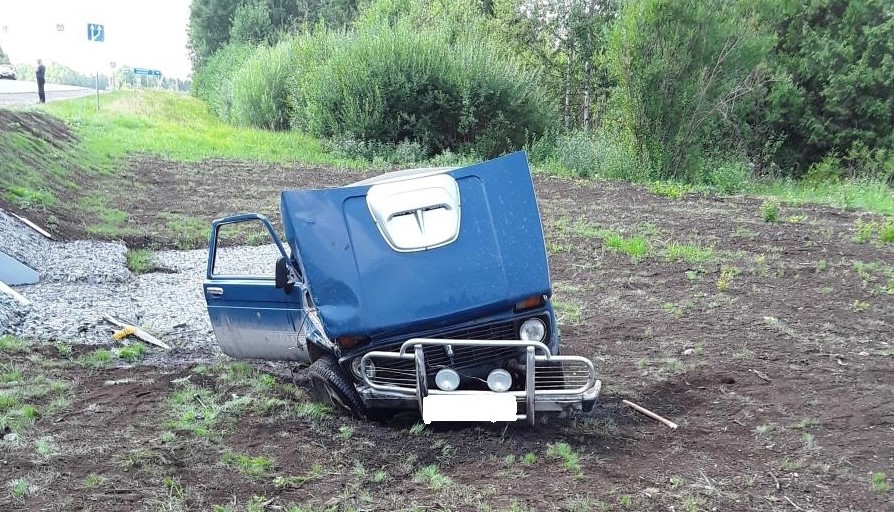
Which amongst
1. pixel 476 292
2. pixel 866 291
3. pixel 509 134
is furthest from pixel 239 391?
pixel 509 134

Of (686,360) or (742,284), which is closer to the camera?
(686,360)

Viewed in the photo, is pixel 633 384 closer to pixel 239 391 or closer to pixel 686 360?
pixel 686 360

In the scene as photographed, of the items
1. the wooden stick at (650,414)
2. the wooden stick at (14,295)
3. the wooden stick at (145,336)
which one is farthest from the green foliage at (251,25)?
the wooden stick at (650,414)

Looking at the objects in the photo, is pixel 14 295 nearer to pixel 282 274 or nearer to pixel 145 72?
pixel 282 274

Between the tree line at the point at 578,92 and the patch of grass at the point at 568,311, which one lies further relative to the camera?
the tree line at the point at 578,92

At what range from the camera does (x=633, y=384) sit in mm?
5984

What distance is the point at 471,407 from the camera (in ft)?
14.9

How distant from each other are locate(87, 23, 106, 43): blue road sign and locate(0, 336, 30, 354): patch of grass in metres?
26.9

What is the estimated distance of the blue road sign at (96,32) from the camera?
3027 cm

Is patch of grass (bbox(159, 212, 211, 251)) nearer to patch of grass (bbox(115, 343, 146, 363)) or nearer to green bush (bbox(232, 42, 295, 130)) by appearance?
patch of grass (bbox(115, 343, 146, 363))

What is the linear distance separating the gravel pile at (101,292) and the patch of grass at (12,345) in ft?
0.82

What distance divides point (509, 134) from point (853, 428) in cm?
2313

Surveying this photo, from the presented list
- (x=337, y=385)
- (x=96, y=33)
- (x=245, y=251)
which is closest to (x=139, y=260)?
(x=245, y=251)

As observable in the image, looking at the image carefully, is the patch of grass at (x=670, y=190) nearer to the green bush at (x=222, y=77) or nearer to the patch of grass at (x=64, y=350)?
the patch of grass at (x=64, y=350)
